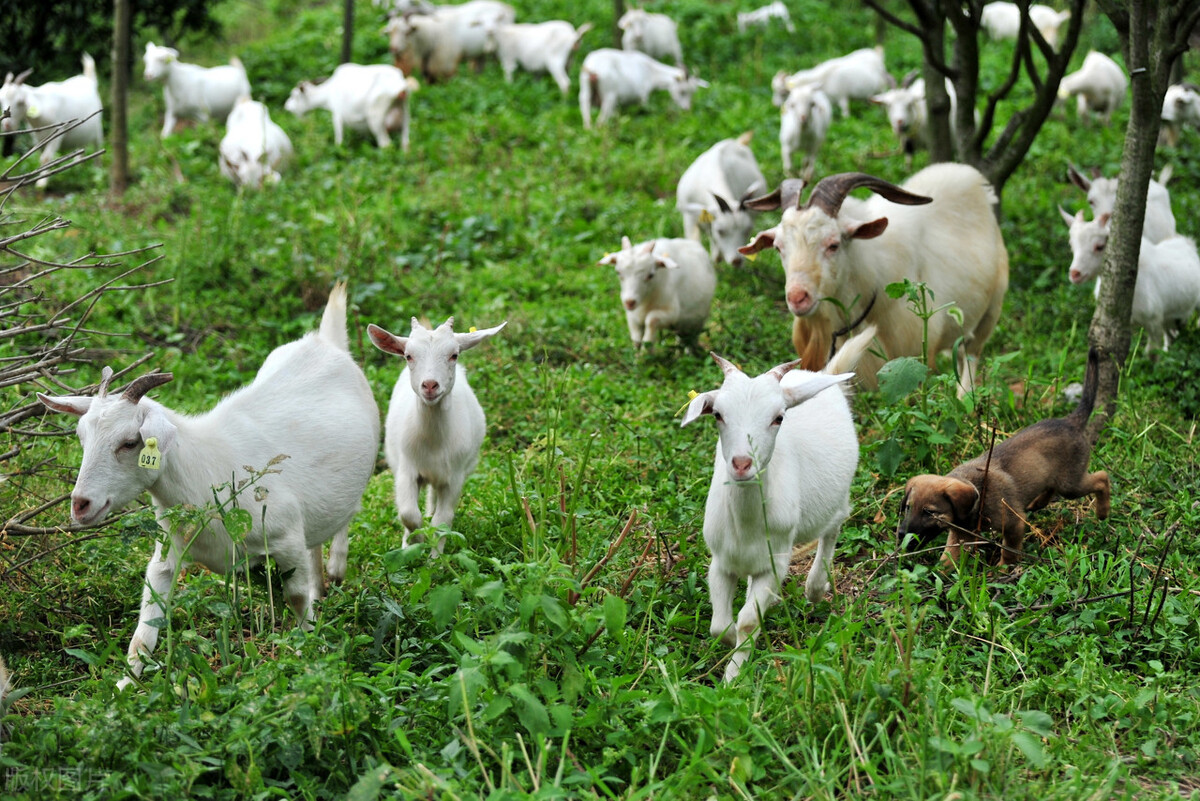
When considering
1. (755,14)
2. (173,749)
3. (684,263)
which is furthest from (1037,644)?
(755,14)

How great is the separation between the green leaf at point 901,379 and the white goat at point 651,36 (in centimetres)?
1221

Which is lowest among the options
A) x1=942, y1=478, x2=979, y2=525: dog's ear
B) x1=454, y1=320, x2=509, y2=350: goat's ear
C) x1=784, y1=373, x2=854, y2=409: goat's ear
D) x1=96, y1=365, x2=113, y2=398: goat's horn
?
x1=942, y1=478, x2=979, y2=525: dog's ear

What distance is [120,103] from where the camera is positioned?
427 inches

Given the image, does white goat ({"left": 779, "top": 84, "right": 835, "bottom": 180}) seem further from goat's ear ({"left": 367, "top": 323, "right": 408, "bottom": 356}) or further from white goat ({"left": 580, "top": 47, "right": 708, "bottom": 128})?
goat's ear ({"left": 367, "top": 323, "right": 408, "bottom": 356})

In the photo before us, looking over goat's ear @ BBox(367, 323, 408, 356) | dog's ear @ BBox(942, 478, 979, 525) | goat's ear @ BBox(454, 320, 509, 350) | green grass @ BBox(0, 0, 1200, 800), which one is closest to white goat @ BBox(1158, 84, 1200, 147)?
green grass @ BBox(0, 0, 1200, 800)

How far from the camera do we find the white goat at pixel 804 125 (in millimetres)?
11766

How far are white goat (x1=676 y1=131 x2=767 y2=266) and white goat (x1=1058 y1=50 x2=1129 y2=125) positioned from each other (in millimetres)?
5543

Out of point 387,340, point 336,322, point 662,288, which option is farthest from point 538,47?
point 387,340

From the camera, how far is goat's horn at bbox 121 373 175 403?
151 inches

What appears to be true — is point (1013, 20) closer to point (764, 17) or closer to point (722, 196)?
point (764, 17)

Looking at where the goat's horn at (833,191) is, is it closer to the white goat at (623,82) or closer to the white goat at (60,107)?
the white goat at (623,82)

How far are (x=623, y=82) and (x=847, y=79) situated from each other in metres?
3.16

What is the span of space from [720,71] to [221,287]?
981 cm

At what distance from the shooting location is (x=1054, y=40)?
59.0 feet
